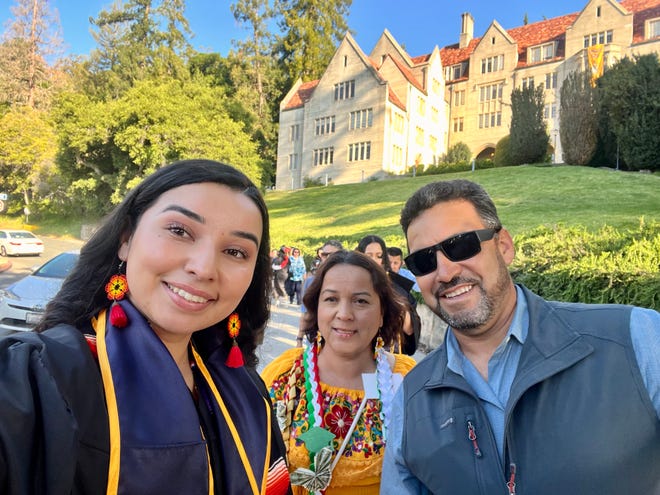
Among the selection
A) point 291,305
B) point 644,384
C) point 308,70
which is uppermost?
point 308,70

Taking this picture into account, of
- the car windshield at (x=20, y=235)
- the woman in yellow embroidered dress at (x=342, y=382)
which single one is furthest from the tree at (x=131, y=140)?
the woman in yellow embroidered dress at (x=342, y=382)

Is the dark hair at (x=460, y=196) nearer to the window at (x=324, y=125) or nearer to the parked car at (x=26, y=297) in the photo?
the parked car at (x=26, y=297)

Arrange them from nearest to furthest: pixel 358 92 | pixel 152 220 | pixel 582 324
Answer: pixel 152 220 < pixel 582 324 < pixel 358 92

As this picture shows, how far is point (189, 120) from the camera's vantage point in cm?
3055

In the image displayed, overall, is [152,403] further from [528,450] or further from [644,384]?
[644,384]

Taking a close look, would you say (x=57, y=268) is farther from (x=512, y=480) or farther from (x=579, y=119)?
(x=579, y=119)

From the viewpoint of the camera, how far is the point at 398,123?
44.1 meters

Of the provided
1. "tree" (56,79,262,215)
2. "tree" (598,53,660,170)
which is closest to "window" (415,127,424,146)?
"tree" (56,79,262,215)

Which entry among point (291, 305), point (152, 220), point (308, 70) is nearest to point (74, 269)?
point (152, 220)

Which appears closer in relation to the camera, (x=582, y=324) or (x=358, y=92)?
(x=582, y=324)

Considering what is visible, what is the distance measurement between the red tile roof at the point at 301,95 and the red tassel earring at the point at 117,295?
49893 mm

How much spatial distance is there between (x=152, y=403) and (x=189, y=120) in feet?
106

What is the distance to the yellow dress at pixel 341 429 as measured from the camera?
7.86 ft

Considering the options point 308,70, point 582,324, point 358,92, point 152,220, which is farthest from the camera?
point 308,70
